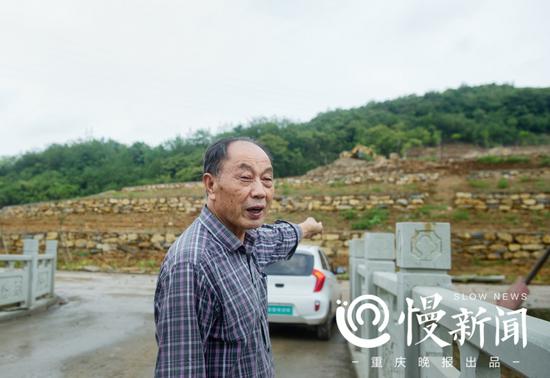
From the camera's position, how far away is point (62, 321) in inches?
305

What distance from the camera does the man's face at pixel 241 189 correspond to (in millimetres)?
1728

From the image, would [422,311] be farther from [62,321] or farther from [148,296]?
[148,296]

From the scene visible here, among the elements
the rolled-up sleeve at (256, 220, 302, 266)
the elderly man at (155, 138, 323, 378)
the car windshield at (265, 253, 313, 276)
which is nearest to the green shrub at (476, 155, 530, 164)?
the car windshield at (265, 253, 313, 276)

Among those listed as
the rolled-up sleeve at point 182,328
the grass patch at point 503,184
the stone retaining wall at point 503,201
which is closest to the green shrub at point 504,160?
the grass patch at point 503,184

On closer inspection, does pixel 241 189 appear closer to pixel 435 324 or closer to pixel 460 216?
pixel 435 324

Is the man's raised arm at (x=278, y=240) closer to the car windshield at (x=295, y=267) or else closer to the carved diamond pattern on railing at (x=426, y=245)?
the carved diamond pattern on railing at (x=426, y=245)

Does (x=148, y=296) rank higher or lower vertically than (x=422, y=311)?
lower

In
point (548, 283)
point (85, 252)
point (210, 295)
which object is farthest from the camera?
point (85, 252)

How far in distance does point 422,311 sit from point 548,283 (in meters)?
13.7

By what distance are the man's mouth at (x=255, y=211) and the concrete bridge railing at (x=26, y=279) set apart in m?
7.50

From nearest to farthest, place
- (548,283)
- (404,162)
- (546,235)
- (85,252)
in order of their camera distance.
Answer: (548,283) → (546,235) → (85,252) → (404,162)

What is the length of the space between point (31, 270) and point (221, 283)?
8417mm

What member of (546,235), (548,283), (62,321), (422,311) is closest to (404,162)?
(546,235)

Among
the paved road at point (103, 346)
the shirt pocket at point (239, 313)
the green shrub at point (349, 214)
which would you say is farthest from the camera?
the green shrub at point (349, 214)
